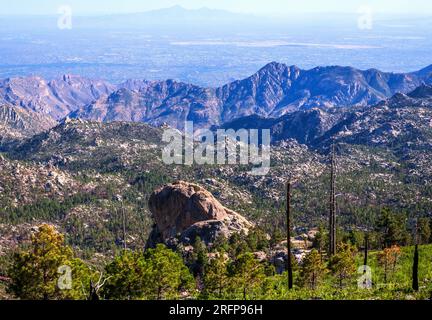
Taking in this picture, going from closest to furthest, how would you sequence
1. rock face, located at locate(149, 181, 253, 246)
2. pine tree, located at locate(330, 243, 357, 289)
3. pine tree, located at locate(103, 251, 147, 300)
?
pine tree, located at locate(103, 251, 147, 300) < pine tree, located at locate(330, 243, 357, 289) < rock face, located at locate(149, 181, 253, 246)

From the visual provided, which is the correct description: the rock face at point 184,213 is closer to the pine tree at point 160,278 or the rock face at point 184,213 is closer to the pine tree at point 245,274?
the pine tree at point 160,278

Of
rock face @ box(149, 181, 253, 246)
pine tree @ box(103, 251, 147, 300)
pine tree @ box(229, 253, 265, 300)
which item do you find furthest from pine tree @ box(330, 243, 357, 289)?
rock face @ box(149, 181, 253, 246)

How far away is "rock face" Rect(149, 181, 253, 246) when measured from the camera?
113 meters

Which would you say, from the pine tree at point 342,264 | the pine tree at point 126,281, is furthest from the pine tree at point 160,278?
the pine tree at point 342,264

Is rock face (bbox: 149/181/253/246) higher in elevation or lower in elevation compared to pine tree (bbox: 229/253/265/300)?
lower

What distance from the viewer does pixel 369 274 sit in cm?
5288

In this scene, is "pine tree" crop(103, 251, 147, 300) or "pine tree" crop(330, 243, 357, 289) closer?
"pine tree" crop(103, 251, 147, 300)

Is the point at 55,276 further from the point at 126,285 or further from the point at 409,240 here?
the point at 409,240

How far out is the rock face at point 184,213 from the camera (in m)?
113

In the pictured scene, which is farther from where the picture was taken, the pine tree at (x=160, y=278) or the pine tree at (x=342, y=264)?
the pine tree at (x=342, y=264)

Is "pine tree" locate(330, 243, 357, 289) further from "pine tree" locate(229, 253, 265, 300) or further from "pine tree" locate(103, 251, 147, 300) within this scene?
"pine tree" locate(103, 251, 147, 300)

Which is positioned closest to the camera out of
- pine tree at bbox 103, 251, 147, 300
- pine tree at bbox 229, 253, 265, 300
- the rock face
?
pine tree at bbox 103, 251, 147, 300

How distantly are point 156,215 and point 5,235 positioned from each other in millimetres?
67064
